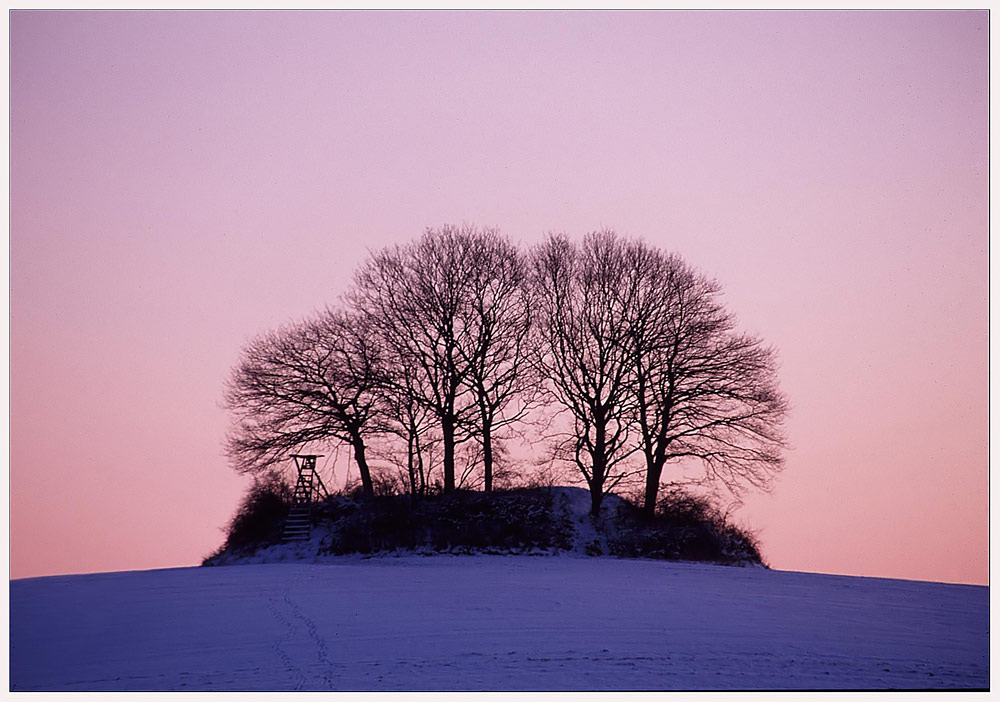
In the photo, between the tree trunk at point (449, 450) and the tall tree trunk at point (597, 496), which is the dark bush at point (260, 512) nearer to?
the tree trunk at point (449, 450)

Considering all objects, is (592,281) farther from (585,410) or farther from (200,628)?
(200,628)

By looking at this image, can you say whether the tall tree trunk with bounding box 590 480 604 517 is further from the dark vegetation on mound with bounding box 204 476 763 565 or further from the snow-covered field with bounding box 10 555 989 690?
the snow-covered field with bounding box 10 555 989 690

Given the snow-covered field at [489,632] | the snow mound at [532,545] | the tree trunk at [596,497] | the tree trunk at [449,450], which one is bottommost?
the snow-covered field at [489,632]

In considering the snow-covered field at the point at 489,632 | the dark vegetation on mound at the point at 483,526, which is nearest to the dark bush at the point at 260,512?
the dark vegetation on mound at the point at 483,526

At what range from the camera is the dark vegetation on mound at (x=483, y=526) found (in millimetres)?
30312

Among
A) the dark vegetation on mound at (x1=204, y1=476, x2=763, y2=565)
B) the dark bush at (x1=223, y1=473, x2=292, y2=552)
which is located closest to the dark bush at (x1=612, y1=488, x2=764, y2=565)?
the dark vegetation on mound at (x1=204, y1=476, x2=763, y2=565)

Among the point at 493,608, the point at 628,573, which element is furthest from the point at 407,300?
the point at 493,608

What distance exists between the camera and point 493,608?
19.5 m

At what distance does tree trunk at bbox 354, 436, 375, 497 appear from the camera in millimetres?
32219

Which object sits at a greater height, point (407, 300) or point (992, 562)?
point (407, 300)

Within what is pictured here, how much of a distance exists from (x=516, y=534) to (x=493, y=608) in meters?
11.3

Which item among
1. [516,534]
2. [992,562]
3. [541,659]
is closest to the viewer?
[541,659]

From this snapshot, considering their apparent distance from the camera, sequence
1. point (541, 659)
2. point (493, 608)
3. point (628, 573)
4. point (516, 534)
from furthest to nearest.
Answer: point (516, 534) → point (628, 573) → point (493, 608) → point (541, 659)

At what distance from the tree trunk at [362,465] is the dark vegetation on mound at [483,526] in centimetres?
39
